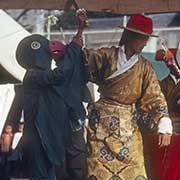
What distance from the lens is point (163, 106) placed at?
5.20m

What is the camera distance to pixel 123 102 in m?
5.23

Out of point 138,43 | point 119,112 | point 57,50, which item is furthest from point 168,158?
point 57,50

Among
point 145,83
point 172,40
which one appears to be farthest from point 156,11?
point 172,40

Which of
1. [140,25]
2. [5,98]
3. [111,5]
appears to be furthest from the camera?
[5,98]

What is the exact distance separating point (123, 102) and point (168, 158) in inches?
23.4

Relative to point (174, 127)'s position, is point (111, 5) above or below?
above

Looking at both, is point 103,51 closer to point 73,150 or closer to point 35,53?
point 35,53

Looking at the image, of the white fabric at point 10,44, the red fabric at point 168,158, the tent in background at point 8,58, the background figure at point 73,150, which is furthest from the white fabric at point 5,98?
the red fabric at point 168,158

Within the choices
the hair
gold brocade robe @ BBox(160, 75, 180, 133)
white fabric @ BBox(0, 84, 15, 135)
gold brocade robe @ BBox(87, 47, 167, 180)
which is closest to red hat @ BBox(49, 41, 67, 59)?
gold brocade robe @ BBox(87, 47, 167, 180)

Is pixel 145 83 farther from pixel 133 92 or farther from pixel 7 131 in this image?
pixel 7 131

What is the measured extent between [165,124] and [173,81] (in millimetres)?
887

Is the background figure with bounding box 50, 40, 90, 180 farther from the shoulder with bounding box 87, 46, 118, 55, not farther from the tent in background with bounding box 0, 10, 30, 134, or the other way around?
the tent in background with bounding box 0, 10, 30, 134

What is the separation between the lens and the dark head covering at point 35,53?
17.7 feet

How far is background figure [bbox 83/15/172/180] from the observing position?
5.21 m
